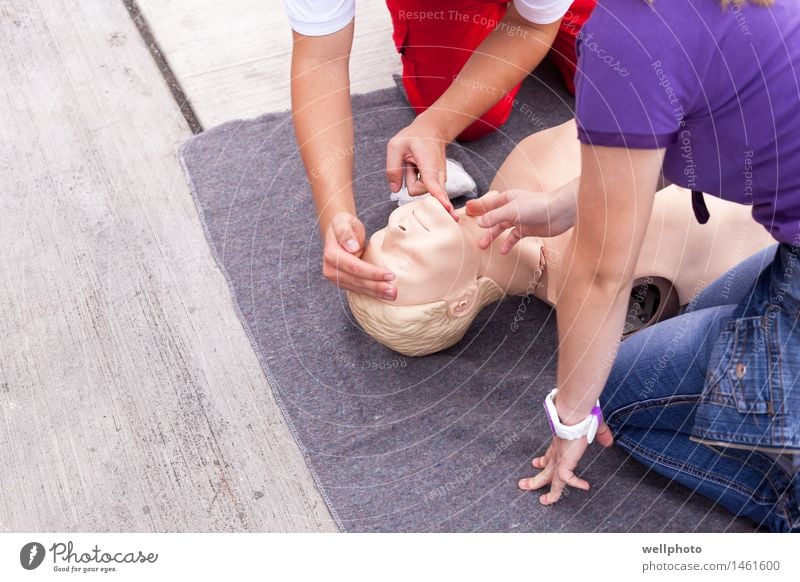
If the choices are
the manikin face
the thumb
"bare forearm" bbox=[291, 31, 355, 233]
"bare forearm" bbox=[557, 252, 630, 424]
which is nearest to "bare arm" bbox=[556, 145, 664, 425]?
"bare forearm" bbox=[557, 252, 630, 424]

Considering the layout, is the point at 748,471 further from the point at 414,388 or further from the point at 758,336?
the point at 414,388

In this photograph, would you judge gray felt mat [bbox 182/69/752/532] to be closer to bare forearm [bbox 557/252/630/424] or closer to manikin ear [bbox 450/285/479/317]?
manikin ear [bbox 450/285/479/317]

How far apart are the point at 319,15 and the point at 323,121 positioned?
0.21 meters

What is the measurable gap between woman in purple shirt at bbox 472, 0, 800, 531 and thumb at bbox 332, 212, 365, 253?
0.83 feet

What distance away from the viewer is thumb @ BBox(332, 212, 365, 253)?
5.20 ft

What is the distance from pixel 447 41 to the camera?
2117 mm

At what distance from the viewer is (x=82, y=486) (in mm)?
1710

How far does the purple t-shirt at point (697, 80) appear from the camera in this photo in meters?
1.03

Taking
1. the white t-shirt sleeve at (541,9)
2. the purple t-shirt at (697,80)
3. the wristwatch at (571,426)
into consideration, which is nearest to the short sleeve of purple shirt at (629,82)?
the purple t-shirt at (697,80)

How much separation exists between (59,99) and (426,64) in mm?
1100

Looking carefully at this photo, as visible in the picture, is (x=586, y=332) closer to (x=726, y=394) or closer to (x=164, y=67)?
(x=726, y=394)

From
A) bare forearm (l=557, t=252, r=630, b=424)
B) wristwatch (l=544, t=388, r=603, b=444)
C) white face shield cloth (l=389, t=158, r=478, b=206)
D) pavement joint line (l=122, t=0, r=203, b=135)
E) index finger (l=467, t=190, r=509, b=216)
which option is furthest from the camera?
pavement joint line (l=122, t=0, r=203, b=135)

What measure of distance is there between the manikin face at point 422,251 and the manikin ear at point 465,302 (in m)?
0.04
